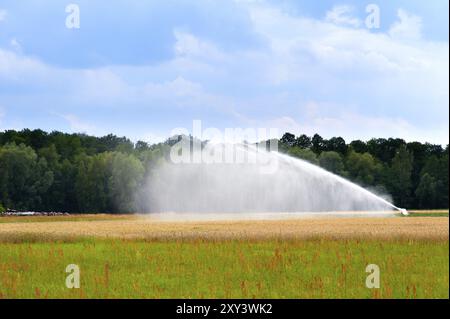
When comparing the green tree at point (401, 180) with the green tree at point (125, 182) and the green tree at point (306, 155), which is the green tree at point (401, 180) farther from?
the green tree at point (125, 182)

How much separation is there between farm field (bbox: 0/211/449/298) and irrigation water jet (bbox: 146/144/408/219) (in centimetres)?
5821

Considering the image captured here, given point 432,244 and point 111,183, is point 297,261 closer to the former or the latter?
point 432,244

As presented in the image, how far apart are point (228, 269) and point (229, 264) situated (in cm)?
177

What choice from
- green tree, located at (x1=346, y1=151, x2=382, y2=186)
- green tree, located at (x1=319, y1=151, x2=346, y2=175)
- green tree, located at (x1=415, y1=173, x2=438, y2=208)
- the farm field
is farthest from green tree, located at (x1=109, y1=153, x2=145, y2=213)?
the farm field

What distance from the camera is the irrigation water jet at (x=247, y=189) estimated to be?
109 meters

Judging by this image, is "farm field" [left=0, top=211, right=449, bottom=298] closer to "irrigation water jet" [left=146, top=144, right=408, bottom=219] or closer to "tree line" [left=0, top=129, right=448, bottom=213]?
"irrigation water jet" [left=146, top=144, right=408, bottom=219]

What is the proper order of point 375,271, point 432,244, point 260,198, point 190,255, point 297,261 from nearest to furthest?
point 375,271
point 297,261
point 190,255
point 432,244
point 260,198

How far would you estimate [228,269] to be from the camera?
2969cm

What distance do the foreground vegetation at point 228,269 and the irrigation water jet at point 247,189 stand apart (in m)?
63.0

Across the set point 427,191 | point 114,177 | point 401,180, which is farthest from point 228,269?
→ point 401,180

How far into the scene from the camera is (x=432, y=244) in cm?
3909
